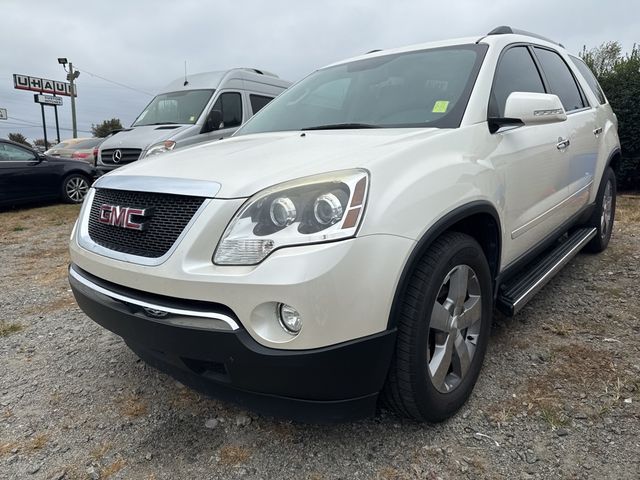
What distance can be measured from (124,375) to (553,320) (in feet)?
8.79

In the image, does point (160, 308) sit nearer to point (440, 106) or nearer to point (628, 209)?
point (440, 106)

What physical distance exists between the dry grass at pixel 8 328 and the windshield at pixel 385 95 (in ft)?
6.83

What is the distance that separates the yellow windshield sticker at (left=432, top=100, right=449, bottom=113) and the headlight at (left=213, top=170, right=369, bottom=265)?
35.2 inches

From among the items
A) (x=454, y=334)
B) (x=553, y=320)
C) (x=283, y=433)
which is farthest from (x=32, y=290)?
(x=553, y=320)

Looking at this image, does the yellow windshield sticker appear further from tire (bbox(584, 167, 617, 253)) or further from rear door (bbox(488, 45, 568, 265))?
tire (bbox(584, 167, 617, 253))

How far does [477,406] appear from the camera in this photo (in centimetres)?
228

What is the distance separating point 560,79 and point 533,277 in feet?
5.47

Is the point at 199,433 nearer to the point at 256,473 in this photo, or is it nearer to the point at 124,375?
the point at 256,473

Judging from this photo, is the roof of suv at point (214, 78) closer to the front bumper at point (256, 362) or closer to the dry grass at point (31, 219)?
the dry grass at point (31, 219)

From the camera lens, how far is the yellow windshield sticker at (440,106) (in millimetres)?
2416

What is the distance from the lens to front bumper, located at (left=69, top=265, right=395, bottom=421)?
1.64 metres

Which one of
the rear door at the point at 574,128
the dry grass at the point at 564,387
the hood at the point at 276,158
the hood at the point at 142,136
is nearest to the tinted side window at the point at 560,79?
the rear door at the point at 574,128

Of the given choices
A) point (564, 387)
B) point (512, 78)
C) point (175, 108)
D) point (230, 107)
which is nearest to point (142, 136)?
point (175, 108)

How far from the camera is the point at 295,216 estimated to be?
1693 mm
